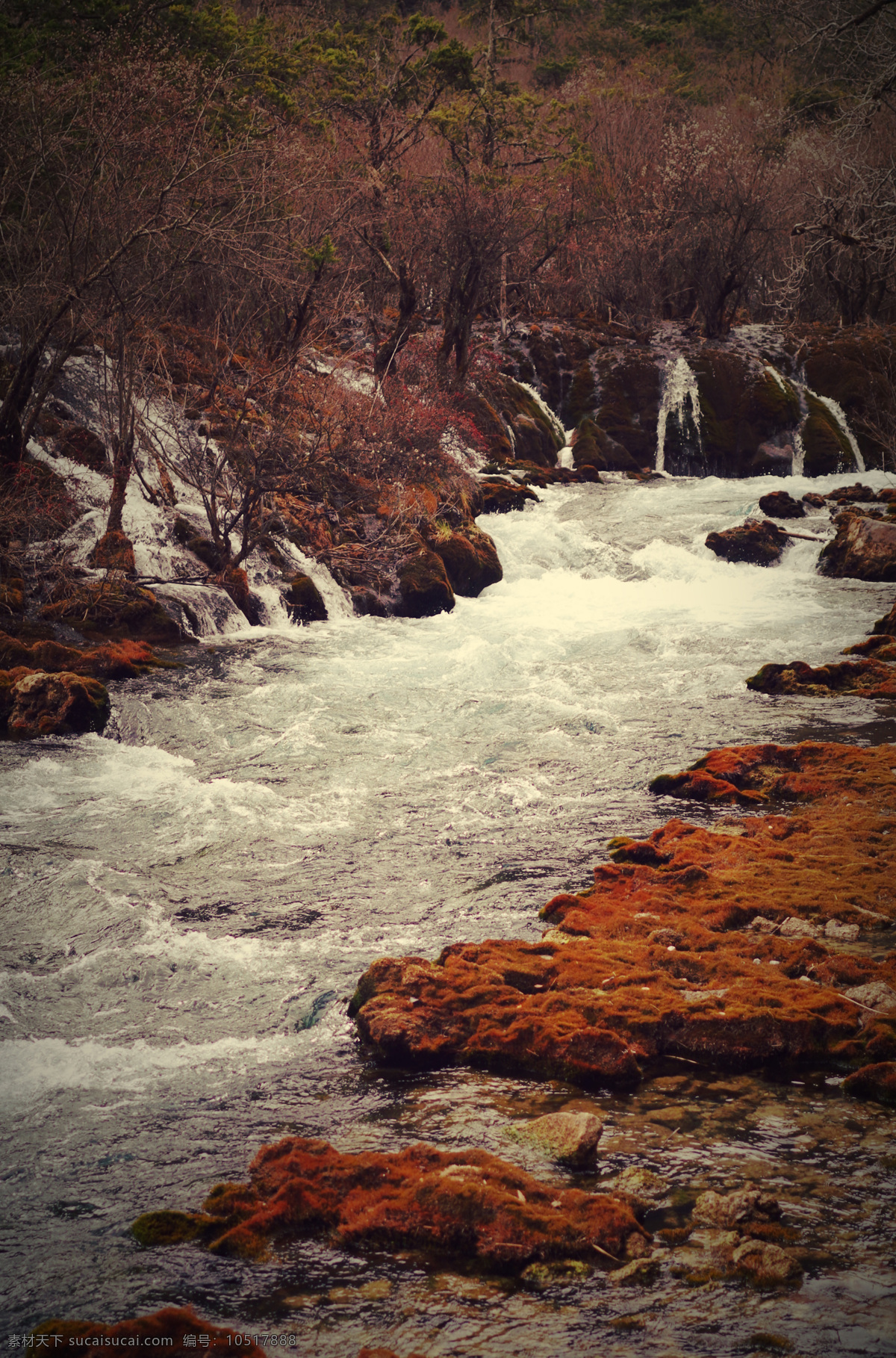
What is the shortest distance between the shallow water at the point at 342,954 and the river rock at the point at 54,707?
0.32 m

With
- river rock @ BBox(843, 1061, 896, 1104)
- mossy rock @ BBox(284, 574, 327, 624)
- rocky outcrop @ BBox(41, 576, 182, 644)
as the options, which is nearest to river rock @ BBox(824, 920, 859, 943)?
river rock @ BBox(843, 1061, 896, 1104)

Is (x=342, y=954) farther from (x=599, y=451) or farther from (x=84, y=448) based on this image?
(x=599, y=451)

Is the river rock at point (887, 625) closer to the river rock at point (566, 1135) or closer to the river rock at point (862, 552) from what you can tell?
the river rock at point (862, 552)

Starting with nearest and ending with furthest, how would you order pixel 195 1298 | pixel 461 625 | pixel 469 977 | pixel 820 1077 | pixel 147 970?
pixel 195 1298
pixel 820 1077
pixel 469 977
pixel 147 970
pixel 461 625

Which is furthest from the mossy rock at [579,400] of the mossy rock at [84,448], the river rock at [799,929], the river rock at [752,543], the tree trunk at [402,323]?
the river rock at [799,929]

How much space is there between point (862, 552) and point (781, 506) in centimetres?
372

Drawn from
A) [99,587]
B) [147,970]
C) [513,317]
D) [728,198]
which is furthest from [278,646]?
[728,198]

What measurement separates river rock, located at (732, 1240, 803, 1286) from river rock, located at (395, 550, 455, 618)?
14938 mm

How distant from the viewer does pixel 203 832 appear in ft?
28.9

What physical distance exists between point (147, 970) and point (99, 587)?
939 centimetres

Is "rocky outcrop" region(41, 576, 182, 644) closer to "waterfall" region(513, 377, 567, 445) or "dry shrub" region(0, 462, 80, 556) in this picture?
"dry shrub" region(0, 462, 80, 556)

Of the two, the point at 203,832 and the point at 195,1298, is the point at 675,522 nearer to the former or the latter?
the point at 203,832

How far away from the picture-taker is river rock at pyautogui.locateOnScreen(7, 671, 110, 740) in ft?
35.9

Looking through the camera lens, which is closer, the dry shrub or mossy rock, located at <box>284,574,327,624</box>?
the dry shrub
